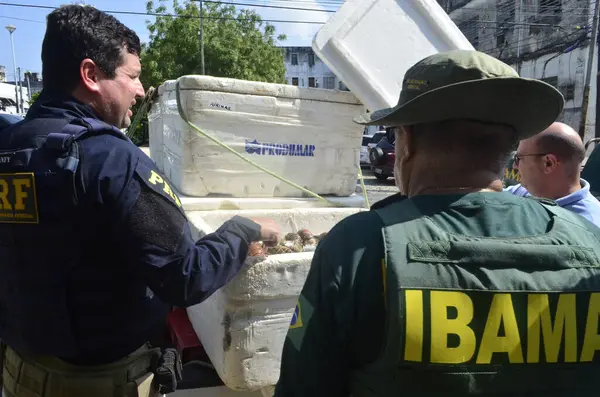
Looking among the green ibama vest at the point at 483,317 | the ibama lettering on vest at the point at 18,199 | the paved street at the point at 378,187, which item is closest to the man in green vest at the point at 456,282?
the green ibama vest at the point at 483,317

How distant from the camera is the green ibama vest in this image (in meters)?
0.87

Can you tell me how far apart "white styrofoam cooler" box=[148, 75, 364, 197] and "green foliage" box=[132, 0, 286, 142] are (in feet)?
48.0

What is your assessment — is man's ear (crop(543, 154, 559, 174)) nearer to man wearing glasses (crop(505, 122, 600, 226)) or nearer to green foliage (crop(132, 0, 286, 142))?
man wearing glasses (crop(505, 122, 600, 226))

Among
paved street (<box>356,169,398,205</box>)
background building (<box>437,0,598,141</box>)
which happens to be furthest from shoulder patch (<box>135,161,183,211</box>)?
background building (<box>437,0,598,141</box>)

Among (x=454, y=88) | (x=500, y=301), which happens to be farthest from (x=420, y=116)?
(x=500, y=301)

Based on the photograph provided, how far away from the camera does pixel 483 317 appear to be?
885 millimetres

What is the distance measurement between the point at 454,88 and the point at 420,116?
0.29ft

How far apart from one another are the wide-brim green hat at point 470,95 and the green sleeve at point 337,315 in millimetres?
259

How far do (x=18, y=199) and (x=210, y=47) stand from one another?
56.5 ft

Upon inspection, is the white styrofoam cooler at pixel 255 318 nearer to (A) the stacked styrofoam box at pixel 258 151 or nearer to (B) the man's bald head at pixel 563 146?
(A) the stacked styrofoam box at pixel 258 151

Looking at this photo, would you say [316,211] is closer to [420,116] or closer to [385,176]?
[420,116]

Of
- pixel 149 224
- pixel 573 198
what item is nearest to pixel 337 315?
pixel 149 224

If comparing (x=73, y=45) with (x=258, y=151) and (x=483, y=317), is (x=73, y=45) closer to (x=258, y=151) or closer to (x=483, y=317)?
(x=258, y=151)

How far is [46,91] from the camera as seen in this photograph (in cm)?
149
